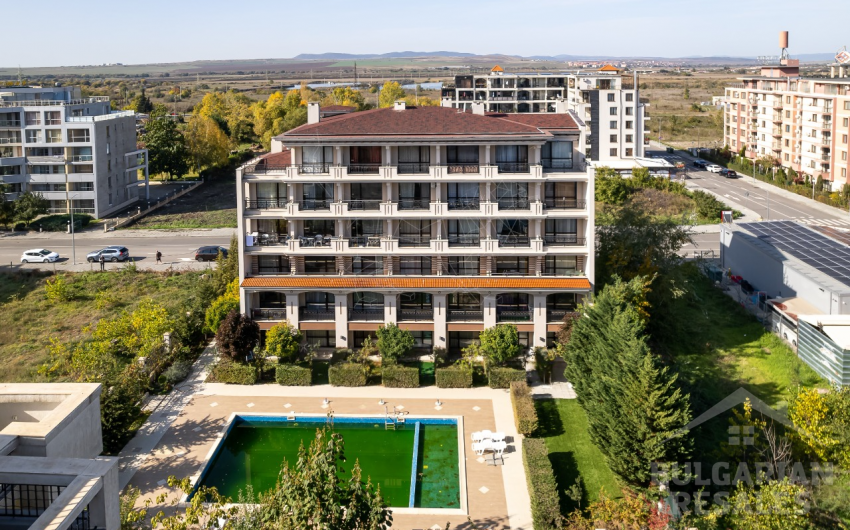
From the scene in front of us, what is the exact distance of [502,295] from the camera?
43000 millimetres

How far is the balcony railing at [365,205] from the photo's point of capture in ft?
139

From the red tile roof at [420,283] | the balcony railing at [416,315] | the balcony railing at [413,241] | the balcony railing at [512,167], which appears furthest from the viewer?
the balcony railing at [413,241]

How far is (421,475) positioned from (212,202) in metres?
62.3

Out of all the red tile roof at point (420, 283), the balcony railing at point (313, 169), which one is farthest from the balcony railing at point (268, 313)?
the balcony railing at point (313, 169)

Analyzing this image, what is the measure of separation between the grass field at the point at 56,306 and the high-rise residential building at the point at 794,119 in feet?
209

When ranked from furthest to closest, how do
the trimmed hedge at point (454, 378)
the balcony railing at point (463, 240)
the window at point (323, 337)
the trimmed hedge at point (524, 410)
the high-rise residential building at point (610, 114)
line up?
the high-rise residential building at point (610, 114), the window at point (323, 337), the balcony railing at point (463, 240), the trimmed hedge at point (454, 378), the trimmed hedge at point (524, 410)

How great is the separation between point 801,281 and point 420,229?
21861mm

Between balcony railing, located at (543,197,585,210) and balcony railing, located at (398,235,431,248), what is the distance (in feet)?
21.1

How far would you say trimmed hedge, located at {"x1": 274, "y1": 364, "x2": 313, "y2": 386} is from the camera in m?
39.0

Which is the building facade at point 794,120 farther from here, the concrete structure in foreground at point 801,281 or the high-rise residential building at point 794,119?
the concrete structure in foreground at point 801,281

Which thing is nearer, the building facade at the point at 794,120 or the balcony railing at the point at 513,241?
the balcony railing at the point at 513,241

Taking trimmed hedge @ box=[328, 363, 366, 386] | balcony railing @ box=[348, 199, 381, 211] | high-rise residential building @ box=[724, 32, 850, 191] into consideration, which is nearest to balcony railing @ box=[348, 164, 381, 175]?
balcony railing @ box=[348, 199, 381, 211]

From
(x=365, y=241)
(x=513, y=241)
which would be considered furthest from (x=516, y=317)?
(x=365, y=241)

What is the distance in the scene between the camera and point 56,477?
16.7 meters
